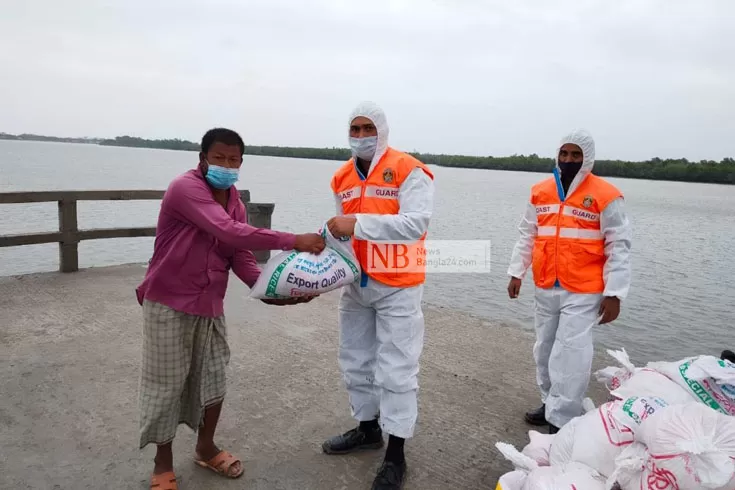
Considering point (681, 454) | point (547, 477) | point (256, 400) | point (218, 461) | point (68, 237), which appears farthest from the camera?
point (68, 237)

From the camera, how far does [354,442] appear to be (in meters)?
3.09

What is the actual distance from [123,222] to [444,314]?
14060 mm

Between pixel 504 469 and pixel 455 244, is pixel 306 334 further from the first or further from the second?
pixel 455 244

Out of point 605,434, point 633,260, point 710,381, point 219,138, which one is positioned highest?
point 219,138

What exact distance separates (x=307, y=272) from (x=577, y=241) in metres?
1.70

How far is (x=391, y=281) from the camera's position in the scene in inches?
110

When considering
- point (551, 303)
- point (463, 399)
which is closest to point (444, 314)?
point (463, 399)

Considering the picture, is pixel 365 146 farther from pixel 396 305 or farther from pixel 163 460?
pixel 163 460

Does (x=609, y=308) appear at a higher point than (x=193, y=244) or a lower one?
lower

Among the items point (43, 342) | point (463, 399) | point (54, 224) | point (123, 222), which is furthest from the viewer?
point (123, 222)

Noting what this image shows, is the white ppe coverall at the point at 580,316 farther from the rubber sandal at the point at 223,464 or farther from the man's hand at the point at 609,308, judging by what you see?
the rubber sandal at the point at 223,464

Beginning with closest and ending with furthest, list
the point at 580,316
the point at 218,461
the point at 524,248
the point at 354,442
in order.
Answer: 1. the point at 218,461
2. the point at 354,442
3. the point at 580,316
4. the point at 524,248

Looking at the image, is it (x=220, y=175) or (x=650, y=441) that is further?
(x=220, y=175)

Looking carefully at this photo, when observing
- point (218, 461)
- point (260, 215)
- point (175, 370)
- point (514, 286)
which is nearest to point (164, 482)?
point (218, 461)
